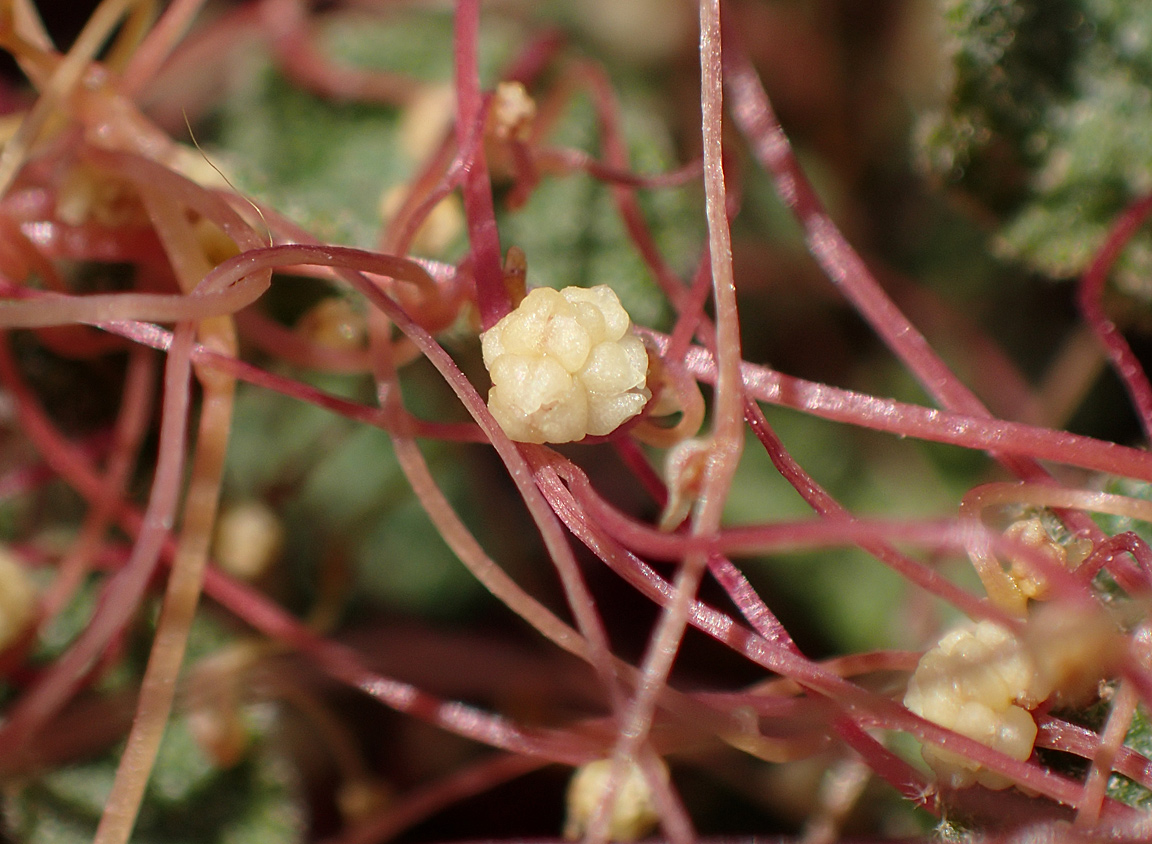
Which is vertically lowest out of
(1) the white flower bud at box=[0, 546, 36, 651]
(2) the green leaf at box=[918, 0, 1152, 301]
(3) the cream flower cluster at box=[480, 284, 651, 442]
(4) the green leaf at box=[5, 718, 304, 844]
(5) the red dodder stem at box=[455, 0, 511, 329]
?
(4) the green leaf at box=[5, 718, 304, 844]

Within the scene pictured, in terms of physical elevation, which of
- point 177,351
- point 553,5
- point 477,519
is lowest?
point 177,351

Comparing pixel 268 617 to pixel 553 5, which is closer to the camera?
pixel 268 617

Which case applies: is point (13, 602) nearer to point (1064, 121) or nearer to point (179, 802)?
point (179, 802)

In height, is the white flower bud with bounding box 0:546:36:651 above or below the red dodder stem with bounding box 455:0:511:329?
below

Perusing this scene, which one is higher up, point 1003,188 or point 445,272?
point 1003,188

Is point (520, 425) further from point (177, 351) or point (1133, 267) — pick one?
point (1133, 267)

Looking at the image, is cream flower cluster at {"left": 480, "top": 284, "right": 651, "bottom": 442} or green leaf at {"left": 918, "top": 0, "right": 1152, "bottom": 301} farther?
green leaf at {"left": 918, "top": 0, "right": 1152, "bottom": 301}

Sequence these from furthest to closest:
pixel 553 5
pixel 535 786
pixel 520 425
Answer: pixel 553 5
pixel 535 786
pixel 520 425

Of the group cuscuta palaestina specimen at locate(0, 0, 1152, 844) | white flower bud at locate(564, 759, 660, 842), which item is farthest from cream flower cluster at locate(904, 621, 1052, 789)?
white flower bud at locate(564, 759, 660, 842)

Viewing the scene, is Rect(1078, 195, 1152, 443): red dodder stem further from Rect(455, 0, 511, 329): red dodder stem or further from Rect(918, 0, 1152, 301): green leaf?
Rect(455, 0, 511, 329): red dodder stem

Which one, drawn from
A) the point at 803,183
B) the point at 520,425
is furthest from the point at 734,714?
the point at 803,183
